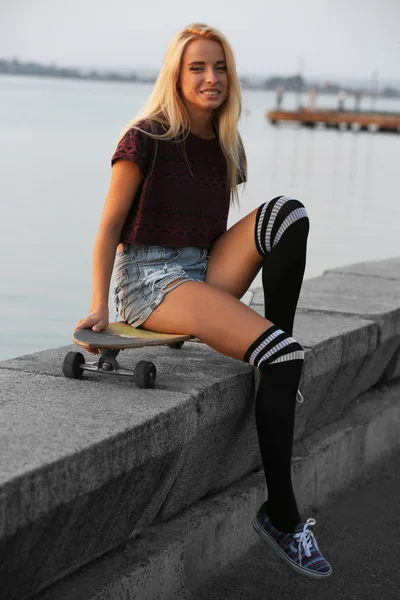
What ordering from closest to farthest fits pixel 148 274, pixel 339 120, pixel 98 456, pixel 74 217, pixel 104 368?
pixel 98 456, pixel 104 368, pixel 148 274, pixel 74 217, pixel 339 120

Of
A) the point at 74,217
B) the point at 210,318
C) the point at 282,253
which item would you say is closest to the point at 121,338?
the point at 210,318

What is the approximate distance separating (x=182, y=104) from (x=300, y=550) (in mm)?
1482

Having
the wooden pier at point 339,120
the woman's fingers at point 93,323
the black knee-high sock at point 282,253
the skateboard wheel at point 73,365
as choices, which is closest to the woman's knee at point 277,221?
the black knee-high sock at point 282,253

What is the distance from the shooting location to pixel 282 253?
3354mm

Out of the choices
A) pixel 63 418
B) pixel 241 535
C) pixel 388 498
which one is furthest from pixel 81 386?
pixel 388 498

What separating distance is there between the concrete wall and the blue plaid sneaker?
0.23m

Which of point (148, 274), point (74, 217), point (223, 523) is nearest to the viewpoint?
point (223, 523)

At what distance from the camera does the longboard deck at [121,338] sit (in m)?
3.11

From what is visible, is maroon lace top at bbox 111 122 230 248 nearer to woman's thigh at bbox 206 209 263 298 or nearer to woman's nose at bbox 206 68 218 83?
woman's thigh at bbox 206 209 263 298

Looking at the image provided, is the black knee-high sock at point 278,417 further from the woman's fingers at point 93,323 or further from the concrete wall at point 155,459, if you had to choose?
the woman's fingers at point 93,323

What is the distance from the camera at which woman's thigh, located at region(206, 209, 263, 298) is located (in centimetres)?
351

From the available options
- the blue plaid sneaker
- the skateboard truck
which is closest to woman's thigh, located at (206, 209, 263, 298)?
the skateboard truck

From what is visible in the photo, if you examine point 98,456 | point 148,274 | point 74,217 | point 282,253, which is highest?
point 282,253

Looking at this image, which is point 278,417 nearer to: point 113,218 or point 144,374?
point 144,374
